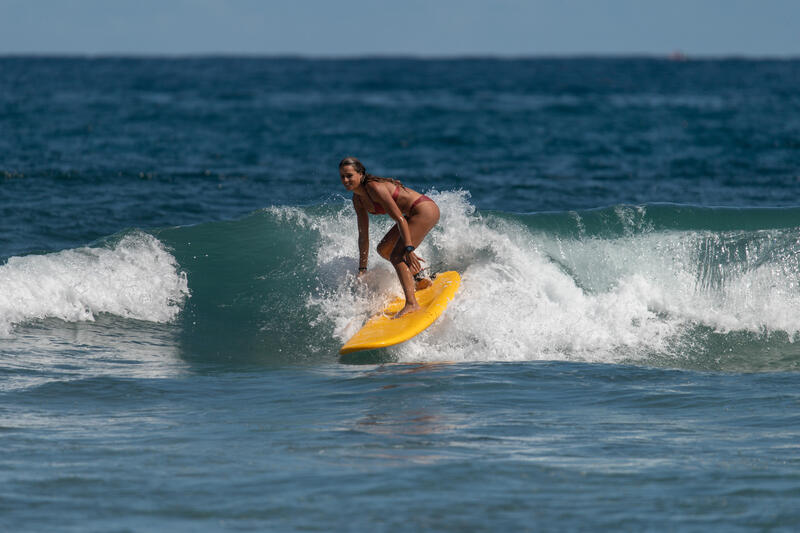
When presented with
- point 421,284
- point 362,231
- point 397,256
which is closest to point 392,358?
point 397,256

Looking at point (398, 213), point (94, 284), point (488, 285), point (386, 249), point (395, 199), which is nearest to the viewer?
point (398, 213)

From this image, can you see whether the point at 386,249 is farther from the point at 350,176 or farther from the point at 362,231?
the point at 350,176

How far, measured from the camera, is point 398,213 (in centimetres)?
802

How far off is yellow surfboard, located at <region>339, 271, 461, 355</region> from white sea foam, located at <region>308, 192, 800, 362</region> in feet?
0.48

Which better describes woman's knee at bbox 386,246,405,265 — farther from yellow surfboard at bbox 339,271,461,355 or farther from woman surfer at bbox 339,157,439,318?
yellow surfboard at bbox 339,271,461,355

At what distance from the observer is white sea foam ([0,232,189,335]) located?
370 inches

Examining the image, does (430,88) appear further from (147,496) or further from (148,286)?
(147,496)

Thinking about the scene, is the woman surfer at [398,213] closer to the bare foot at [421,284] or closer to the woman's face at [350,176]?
the woman's face at [350,176]

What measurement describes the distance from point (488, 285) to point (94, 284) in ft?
14.0

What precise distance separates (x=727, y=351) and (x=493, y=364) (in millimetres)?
2582

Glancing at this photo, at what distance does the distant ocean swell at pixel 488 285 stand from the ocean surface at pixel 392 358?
0.11 feet

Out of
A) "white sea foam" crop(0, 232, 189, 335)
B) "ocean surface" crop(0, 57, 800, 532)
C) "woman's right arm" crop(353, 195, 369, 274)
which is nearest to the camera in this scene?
"ocean surface" crop(0, 57, 800, 532)

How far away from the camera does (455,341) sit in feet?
27.5

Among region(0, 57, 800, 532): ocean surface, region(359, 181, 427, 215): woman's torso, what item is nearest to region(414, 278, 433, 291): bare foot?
region(0, 57, 800, 532): ocean surface
